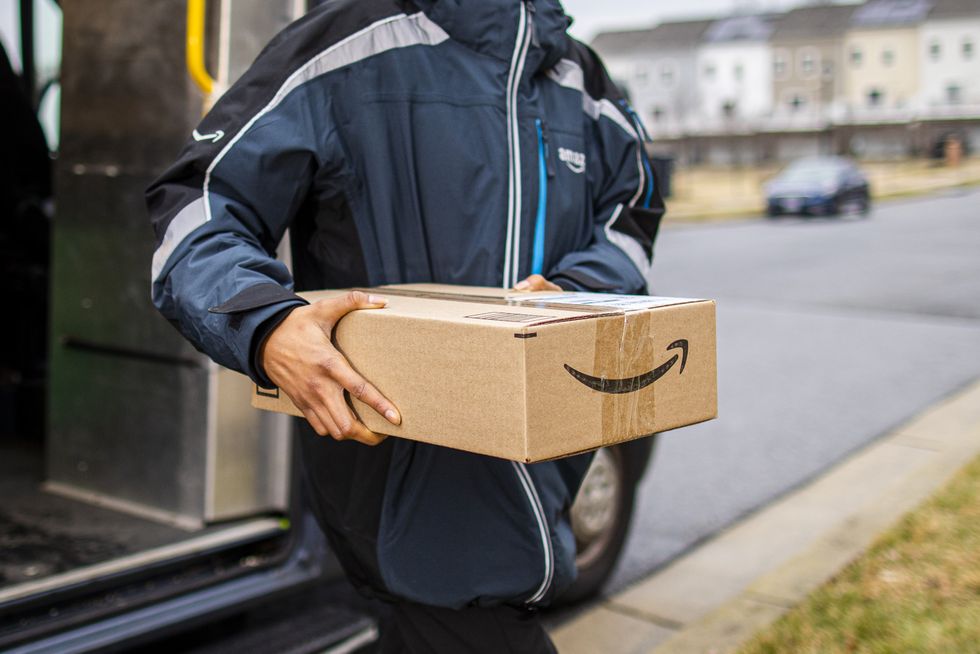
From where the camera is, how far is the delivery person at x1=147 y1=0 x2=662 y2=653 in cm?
188

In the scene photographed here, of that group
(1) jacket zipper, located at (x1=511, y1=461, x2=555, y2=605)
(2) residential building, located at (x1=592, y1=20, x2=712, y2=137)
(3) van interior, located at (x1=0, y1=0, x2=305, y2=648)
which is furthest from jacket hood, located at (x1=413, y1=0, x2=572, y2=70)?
(2) residential building, located at (x1=592, y1=20, x2=712, y2=137)

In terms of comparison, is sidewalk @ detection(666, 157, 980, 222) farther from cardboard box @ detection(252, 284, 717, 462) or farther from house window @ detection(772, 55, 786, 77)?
house window @ detection(772, 55, 786, 77)

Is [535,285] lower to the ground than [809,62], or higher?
lower

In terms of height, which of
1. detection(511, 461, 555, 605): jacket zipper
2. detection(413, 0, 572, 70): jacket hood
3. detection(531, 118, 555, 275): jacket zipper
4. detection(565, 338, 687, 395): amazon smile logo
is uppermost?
detection(413, 0, 572, 70): jacket hood

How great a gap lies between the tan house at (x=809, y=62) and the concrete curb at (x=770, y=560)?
63788 millimetres

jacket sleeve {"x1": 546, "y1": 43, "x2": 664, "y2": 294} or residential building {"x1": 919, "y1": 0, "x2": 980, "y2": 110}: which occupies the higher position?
residential building {"x1": 919, "y1": 0, "x2": 980, "y2": 110}

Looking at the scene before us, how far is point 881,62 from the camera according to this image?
61000mm

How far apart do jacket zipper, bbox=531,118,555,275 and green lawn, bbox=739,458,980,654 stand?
5.63ft

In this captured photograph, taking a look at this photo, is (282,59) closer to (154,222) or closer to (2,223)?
(154,222)

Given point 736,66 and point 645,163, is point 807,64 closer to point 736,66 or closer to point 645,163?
point 736,66

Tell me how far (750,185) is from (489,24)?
44.9 m

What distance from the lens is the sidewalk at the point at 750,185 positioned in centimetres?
2853

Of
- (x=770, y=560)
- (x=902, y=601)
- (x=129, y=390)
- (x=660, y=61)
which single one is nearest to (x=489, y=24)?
(x=129, y=390)

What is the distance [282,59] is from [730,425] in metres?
4.91
